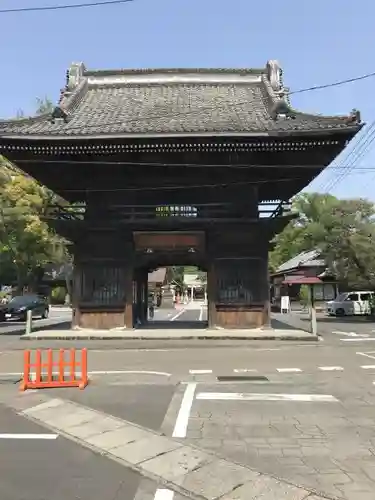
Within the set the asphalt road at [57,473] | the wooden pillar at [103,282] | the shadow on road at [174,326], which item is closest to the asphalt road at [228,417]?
the asphalt road at [57,473]

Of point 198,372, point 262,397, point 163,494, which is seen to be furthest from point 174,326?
point 163,494

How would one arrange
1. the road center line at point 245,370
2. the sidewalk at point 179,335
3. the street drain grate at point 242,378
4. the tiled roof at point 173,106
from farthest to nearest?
the sidewalk at point 179,335 < the tiled roof at point 173,106 < the road center line at point 245,370 < the street drain grate at point 242,378

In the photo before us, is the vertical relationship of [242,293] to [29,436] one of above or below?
above

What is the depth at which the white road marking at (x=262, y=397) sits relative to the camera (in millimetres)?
8656

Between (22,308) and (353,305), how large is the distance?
962 inches

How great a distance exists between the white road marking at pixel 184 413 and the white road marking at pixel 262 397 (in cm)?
22

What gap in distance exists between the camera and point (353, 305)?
3906cm

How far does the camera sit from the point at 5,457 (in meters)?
5.49

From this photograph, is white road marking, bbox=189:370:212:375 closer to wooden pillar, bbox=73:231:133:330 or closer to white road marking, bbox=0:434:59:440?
white road marking, bbox=0:434:59:440

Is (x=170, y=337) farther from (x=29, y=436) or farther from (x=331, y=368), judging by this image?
(x=29, y=436)

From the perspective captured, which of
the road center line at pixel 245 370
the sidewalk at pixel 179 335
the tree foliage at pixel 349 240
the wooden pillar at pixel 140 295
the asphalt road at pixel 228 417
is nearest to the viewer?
the asphalt road at pixel 228 417

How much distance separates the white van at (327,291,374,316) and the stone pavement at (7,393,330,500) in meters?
34.3

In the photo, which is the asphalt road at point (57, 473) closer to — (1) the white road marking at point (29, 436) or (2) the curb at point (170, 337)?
(1) the white road marking at point (29, 436)

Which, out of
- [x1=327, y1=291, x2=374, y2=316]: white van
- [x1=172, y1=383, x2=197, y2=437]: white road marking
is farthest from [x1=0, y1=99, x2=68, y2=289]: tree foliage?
[x1=172, y1=383, x2=197, y2=437]: white road marking
